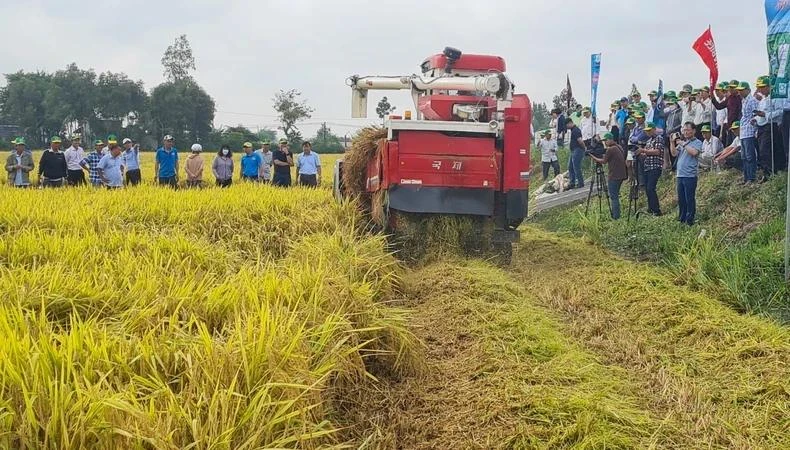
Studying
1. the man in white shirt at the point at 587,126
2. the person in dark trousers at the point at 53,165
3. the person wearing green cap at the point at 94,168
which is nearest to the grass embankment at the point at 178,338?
the person in dark trousers at the point at 53,165

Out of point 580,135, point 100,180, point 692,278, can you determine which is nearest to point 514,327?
point 692,278

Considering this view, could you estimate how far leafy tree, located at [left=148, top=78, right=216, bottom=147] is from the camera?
48.4 m

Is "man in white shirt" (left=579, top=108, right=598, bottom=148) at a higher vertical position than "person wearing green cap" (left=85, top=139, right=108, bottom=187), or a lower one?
higher

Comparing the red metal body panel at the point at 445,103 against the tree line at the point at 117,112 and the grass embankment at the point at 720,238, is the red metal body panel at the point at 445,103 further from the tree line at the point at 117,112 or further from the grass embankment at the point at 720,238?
the tree line at the point at 117,112

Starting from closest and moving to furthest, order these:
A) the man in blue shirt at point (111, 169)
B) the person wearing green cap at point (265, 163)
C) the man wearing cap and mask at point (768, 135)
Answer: the man wearing cap and mask at point (768, 135)
the man in blue shirt at point (111, 169)
the person wearing green cap at point (265, 163)

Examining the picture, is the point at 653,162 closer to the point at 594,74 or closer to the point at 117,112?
the point at 594,74

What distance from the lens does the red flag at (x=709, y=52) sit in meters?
11.2

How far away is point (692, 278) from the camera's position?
640 centimetres

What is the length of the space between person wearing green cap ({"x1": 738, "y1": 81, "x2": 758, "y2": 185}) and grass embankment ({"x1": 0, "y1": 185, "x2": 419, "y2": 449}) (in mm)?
5945

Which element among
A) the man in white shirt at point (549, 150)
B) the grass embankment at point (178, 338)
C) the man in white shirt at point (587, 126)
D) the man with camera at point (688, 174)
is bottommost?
the grass embankment at point (178, 338)

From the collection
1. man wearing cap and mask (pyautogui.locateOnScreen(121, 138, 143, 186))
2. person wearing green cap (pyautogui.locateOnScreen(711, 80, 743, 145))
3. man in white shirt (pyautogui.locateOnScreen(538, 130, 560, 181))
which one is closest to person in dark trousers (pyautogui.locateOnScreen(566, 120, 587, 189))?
man in white shirt (pyautogui.locateOnScreen(538, 130, 560, 181))

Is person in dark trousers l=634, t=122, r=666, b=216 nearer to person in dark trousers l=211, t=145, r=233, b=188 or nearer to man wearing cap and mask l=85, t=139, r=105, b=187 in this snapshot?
person in dark trousers l=211, t=145, r=233, b=188

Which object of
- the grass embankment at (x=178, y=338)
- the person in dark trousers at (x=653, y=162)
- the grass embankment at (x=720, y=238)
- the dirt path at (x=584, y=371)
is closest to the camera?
the grass embankment at (x=178, y=338)

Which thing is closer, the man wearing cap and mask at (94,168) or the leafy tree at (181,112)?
the man wearing cap and mask at (94,168)
